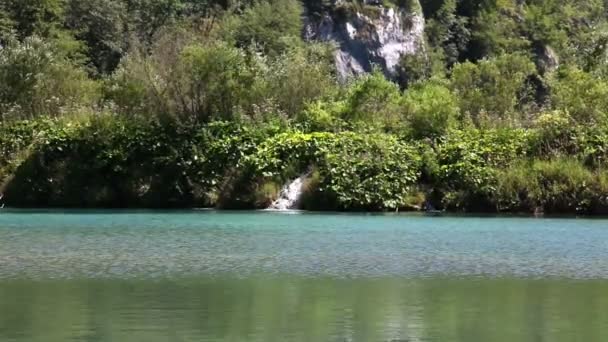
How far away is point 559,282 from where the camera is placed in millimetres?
14203

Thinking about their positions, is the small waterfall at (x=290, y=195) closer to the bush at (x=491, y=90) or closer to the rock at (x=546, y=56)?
the bush at (x=491, y=90)

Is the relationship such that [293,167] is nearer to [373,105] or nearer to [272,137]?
[272,137]

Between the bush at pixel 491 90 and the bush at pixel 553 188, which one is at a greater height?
the bush at pixel 491 90

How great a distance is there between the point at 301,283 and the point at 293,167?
17511 mm

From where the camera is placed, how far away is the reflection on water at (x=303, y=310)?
1016 cm

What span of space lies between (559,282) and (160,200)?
66.4 ft

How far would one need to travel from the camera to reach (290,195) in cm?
3125

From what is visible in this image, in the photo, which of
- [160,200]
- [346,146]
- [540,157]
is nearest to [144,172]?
[160,200]

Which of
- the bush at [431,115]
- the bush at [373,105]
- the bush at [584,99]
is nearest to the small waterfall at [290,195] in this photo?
the bush at [373,105]

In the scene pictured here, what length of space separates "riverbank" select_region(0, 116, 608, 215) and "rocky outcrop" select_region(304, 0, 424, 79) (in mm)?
28301

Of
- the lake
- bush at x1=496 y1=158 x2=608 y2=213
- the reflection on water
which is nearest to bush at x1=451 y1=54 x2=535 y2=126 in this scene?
bush at x1=496 y1=158 x2=608 y2=213

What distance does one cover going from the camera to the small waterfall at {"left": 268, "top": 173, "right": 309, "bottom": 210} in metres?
31.1

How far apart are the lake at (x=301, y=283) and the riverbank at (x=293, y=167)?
5.95m

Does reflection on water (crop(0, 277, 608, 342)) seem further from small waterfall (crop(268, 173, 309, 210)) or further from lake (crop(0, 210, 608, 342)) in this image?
small waterfall (crop(268, 173, 309, 210))
